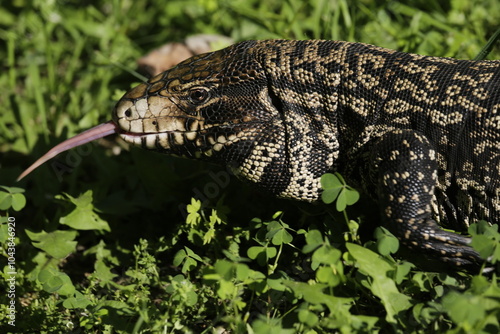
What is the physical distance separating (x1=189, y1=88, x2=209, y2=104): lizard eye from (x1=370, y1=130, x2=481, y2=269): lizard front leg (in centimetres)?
126

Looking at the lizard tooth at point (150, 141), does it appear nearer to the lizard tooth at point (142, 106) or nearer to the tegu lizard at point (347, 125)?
the tegu lizard at point (347, 125)

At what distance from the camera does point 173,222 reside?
5215 mm

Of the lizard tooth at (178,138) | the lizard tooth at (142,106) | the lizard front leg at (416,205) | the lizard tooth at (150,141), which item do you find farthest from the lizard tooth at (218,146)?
the lizard front leg at (416,205)

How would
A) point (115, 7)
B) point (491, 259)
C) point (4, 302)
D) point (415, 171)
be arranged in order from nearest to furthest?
point (491, 259) < point (415, 171) < point (4, 302) < point (115, 7)

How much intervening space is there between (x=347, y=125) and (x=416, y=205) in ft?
2.36

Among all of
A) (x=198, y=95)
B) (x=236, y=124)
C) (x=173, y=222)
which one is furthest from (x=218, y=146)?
(x=173, y=222)

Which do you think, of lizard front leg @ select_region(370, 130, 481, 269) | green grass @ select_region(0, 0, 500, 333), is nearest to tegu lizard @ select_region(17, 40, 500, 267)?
lizard front leg @ select_region(370, 130, 481, 269)

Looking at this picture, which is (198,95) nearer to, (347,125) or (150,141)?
(150,141)

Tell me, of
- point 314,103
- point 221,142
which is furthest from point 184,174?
point 314,103

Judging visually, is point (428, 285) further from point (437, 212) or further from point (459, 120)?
point (459, 120)

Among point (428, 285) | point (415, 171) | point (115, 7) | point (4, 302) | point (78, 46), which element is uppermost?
point (115, 7)

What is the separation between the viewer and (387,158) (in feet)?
12.4

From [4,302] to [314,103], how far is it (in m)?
2.51

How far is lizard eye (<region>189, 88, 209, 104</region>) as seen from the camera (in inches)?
165
